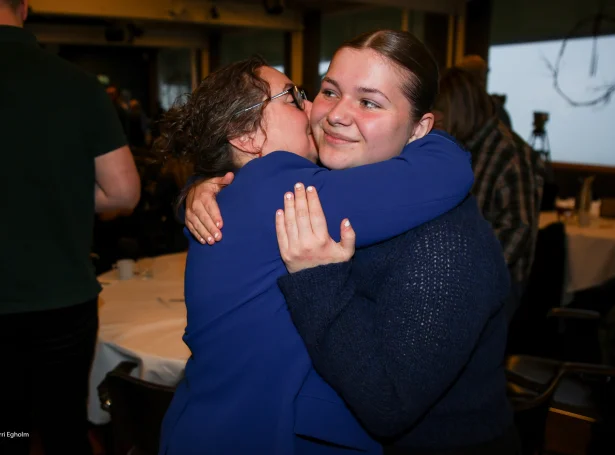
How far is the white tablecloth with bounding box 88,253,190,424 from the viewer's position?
1.83 m

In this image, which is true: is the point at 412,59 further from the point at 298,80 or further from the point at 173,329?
the point at 298,80

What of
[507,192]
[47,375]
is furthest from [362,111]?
[507,192]

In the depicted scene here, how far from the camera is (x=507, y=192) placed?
92.8 inches

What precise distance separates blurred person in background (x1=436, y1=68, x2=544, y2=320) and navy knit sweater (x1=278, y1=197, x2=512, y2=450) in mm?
1503

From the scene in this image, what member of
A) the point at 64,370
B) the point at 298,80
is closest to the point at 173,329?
the point at 64,370

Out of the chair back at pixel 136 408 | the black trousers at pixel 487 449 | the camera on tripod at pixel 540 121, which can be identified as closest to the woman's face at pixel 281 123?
the black trousers at pixel 487 449

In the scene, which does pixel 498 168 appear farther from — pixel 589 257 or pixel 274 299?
pixel 589 257

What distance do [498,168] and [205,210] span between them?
177 centimetres

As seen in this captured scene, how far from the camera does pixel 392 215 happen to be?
2.80ft

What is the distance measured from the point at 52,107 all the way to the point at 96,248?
3094 millimetres

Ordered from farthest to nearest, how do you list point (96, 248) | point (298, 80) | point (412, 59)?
point (298, 80) → point (96, 248) → point (412, 59)

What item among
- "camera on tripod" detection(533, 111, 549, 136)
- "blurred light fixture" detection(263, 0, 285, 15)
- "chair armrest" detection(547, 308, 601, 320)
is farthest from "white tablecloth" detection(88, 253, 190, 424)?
"blurred light fixture" detection(263, 0, 285, 15)

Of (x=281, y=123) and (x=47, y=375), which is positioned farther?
(x=47, y=375)

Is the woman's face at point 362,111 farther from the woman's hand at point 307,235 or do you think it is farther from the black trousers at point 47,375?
the black trousers at point 47,375
